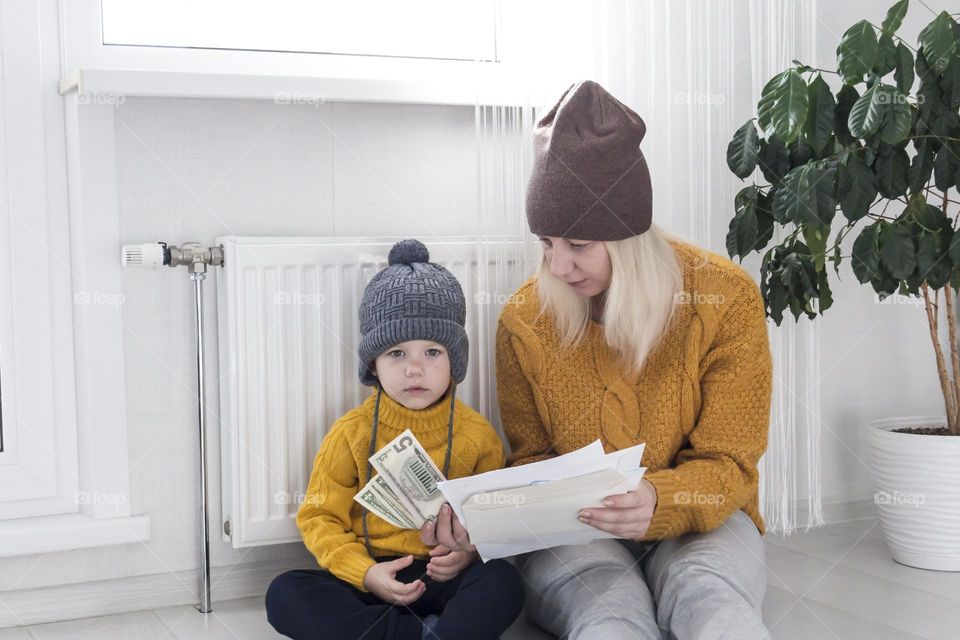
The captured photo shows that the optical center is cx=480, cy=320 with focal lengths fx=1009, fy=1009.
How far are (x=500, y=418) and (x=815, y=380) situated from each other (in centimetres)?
79

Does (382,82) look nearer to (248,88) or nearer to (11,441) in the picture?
(248,88)

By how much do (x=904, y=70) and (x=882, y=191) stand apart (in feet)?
0.70

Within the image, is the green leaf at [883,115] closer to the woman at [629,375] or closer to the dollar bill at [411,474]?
the woman at [629,375]

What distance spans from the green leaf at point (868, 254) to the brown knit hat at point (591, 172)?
47cm

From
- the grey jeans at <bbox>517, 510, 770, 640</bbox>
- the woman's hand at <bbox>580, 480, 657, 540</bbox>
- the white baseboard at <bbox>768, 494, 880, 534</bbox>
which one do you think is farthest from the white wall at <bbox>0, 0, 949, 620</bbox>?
the white baseboard at <bbox>768, 494, 880, 534</bbox>

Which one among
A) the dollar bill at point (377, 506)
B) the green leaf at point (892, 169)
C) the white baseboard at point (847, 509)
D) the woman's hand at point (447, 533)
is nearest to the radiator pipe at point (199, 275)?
the dollar bill at point (377, 506)

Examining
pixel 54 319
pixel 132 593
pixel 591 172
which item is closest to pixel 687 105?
pixel 591 172

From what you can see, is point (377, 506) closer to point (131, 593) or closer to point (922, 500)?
point (131, 593)

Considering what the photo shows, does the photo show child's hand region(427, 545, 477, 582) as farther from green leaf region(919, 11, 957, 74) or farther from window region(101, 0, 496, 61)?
green leaf region(919, 11, 957, 74)

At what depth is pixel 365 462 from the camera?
5.57 feet

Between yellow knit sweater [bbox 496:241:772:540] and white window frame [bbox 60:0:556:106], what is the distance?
1.42 feet

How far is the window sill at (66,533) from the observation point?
1695 mm

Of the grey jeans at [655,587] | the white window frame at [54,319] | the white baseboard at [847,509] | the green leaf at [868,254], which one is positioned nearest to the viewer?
the grey jeans at [655,587]

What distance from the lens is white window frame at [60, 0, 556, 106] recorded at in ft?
5.59
